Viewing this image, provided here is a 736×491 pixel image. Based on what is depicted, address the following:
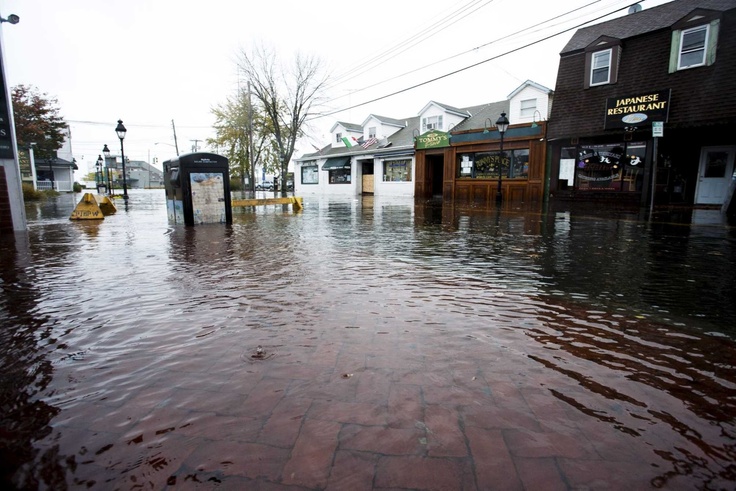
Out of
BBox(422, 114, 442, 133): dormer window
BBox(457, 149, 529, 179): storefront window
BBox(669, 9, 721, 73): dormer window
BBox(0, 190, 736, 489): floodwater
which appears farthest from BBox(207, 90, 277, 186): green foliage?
BBox(0, 190, 736, 489): floodwater

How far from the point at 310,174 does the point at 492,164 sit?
22.1 meters

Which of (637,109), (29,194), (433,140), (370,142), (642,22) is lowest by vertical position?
(29,194)

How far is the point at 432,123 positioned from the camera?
29047 millimetres

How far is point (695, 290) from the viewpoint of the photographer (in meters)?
4.44

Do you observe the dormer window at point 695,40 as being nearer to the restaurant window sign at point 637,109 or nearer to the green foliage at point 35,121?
the restaurant window sign at point 637,109

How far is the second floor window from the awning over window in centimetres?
2100

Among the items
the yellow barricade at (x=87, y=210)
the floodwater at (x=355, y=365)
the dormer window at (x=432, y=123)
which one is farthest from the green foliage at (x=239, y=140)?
the floodwater at (x=355, y=365)

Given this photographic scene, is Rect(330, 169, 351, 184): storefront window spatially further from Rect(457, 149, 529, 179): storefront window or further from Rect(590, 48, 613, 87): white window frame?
Rect(590, 48, 613, 87): white window frame

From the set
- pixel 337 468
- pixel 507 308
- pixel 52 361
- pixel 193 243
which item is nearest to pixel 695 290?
pixel 507 308

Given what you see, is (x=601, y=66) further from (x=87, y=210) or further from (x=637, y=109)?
(x=87, y=210)

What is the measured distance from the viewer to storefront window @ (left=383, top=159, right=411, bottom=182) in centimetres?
3039

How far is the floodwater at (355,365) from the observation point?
1806mm

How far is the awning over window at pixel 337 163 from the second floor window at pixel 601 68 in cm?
2100

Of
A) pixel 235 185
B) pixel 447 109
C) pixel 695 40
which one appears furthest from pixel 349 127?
pixel 695 40
